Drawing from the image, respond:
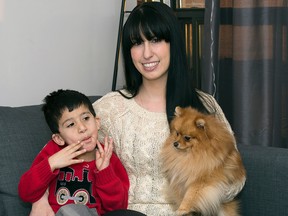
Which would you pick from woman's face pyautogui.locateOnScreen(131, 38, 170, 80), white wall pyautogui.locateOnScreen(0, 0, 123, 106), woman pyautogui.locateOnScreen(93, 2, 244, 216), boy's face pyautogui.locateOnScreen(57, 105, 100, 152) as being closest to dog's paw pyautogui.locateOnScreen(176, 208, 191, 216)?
woman pyautogui.locateOnScreen(93, 2, 244, 216)

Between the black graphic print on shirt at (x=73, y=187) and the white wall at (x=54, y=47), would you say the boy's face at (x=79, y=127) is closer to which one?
the black graphic print on shirt at (x=73, y=187)

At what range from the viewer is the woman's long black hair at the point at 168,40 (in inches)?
75.9

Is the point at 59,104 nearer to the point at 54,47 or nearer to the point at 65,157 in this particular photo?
the point at 65,157

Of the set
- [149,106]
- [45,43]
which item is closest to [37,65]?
[45,43]

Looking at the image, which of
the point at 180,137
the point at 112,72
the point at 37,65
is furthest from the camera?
the point at 112,72

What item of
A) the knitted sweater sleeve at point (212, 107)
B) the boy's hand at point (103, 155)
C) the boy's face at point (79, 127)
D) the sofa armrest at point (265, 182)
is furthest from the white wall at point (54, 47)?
the sofa armrest at point (265, 182)

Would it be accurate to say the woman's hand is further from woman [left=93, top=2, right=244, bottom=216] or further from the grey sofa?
woman [left=93, top=2, right=244, bottom=216]

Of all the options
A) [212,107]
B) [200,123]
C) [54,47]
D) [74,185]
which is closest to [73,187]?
[74,185]

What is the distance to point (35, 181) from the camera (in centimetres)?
172

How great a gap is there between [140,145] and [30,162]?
1.52 feet

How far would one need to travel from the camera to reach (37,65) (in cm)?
→ 253

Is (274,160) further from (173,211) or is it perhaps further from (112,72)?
(112,72)

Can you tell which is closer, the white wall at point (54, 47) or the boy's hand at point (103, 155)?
the boy's hand at point (103, 155)

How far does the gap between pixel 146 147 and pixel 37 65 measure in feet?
3.05
